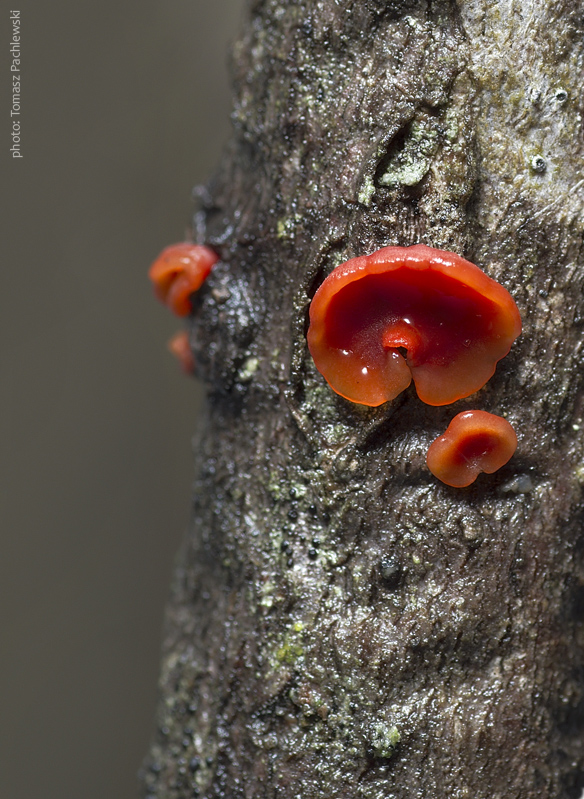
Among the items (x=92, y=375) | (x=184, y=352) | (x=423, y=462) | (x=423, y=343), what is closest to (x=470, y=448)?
(x=423, y=462)

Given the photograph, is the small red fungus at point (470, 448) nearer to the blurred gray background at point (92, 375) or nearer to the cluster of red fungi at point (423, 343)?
the cluster of red fungi at point (423, 343)

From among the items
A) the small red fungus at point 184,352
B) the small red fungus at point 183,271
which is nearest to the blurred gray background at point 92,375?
the small red fungus at point 184,352

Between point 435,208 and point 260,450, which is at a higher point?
point 435,208

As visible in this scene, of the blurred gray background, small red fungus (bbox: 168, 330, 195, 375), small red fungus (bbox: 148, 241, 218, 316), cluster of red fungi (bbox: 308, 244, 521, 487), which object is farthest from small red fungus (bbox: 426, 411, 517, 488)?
the blurred gray background

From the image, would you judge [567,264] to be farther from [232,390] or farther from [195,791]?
[195,791]

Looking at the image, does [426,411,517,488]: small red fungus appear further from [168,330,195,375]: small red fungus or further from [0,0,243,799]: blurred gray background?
[0,0,243,799]: blurred gray background

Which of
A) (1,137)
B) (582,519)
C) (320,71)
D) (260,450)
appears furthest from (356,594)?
(1,137)
